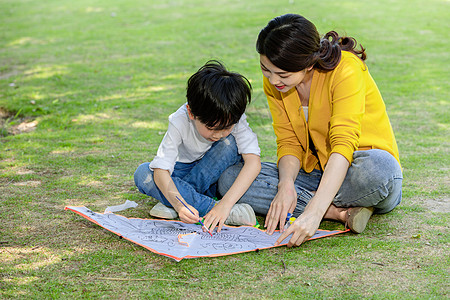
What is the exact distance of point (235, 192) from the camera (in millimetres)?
2676

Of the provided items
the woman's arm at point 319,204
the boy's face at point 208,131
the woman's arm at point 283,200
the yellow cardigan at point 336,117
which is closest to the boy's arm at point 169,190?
the boy's face at point 208,131

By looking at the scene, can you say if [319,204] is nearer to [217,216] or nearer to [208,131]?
[217,216]

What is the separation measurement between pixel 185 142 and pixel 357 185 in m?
0.96

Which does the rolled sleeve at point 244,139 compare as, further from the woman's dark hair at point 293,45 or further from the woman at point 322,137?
the woman's dark hair at point 293,45

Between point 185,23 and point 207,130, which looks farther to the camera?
point 185,23

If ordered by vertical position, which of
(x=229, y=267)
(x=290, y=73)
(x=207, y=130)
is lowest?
(x=229, y=267)

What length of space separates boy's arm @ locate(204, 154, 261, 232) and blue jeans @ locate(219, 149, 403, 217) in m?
0.11

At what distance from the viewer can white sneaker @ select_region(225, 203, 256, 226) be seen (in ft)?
8.78

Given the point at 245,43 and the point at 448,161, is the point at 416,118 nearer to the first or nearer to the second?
the point at 448,161

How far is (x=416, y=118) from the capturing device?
4.79m

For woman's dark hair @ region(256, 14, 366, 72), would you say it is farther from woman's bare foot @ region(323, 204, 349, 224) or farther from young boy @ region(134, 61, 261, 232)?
woman's bare foot @ region(323, 204, 349, 224)

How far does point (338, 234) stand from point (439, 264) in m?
0.53

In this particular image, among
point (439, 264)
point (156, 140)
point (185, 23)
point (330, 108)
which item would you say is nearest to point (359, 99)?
point (330, 108)

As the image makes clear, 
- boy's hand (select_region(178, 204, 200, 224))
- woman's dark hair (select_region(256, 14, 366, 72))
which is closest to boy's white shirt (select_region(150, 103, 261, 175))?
boy's hand (select_region(178, 204, 200, 224))
